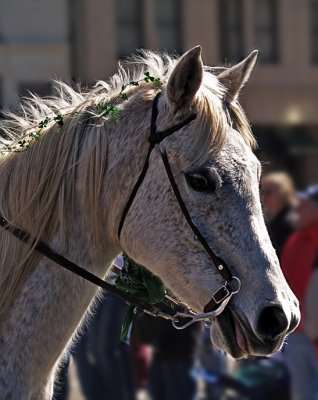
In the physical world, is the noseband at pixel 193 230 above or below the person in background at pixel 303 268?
above

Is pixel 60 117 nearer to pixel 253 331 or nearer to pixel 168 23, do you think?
pixel 253 331

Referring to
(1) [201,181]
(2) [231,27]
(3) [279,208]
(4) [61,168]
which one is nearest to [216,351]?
(3) [279,208]

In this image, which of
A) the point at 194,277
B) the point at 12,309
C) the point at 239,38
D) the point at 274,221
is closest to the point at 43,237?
the point at 12,309

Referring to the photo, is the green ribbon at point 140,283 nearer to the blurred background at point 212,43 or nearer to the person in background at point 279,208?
the person in background at point 279,208

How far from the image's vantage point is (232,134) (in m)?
3.43

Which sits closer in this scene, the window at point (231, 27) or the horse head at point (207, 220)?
the horse head at point (207, 220)

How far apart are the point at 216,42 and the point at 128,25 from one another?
7.38ft

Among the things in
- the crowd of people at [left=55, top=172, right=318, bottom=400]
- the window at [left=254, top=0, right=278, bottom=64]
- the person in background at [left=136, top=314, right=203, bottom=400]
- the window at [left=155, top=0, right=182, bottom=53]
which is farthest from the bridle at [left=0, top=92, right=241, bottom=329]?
the window at [left=254, top=0, right=278, bottom=64]

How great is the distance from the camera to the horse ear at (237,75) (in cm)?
362

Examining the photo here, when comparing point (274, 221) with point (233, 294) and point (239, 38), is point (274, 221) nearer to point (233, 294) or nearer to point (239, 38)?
point (233, 294)

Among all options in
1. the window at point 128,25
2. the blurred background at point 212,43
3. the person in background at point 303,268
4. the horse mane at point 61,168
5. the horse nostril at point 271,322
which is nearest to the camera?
the horse nostril at point 271,322

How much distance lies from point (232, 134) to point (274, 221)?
4.79 metres

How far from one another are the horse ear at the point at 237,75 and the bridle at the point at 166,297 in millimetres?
266

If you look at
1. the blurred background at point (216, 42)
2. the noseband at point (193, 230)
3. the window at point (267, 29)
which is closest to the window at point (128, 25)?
the blurred background at point (216, 42)
